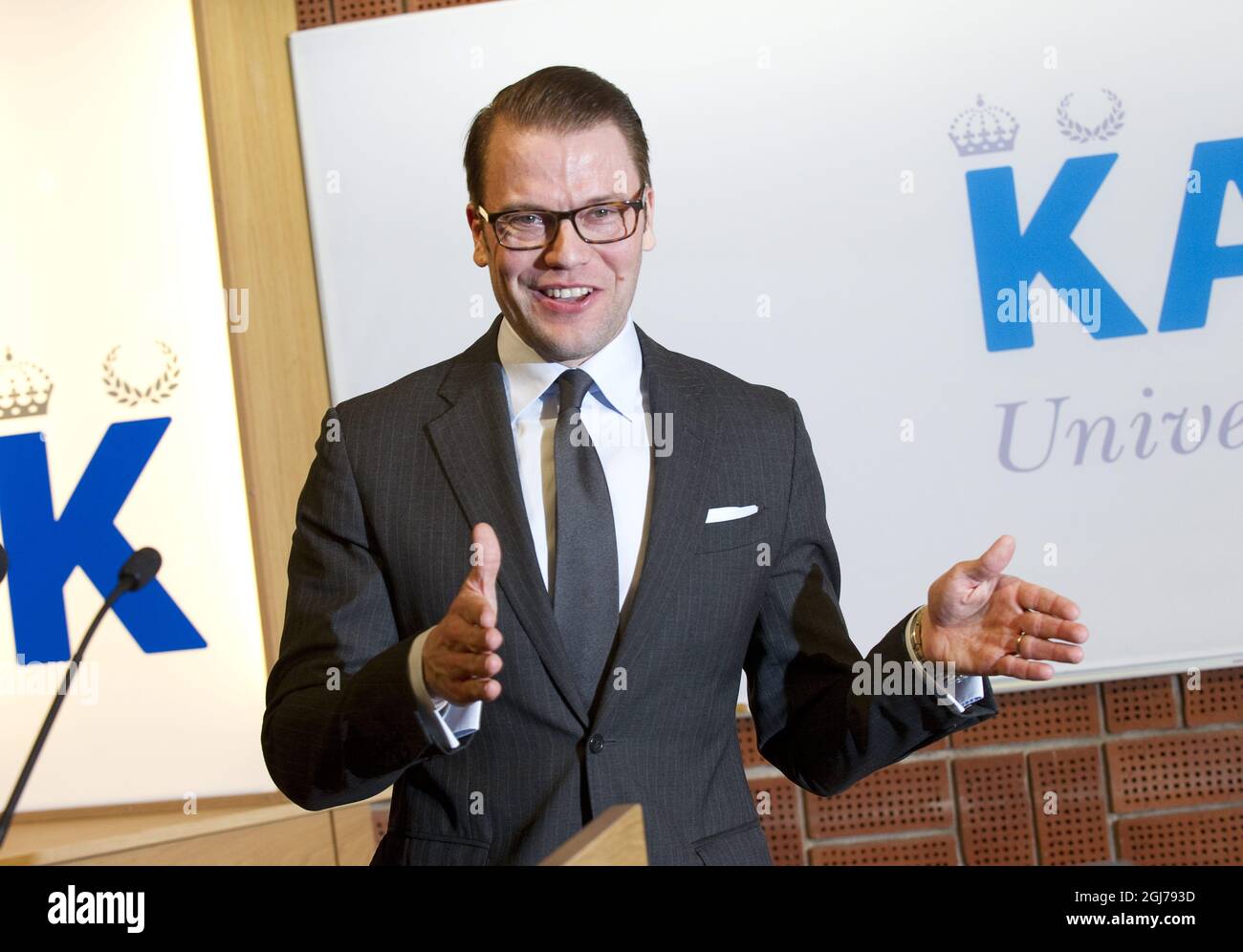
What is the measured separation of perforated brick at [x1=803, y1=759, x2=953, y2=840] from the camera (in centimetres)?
343

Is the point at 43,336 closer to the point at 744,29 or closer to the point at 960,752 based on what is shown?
the point at 744,29

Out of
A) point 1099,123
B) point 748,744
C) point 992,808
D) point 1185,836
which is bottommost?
point 1185,836

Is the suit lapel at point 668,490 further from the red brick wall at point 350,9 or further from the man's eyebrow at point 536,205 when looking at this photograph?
the red brick wall at point 350,9

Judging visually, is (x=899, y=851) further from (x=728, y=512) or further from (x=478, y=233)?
(x=478, y=233)

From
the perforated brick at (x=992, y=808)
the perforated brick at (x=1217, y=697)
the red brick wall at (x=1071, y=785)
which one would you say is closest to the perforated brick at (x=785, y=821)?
the red brick wall at (x=1071, y=785)

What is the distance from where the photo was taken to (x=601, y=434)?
1.74 m

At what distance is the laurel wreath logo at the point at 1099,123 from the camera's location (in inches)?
129

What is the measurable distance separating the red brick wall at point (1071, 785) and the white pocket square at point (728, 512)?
70.5 inches

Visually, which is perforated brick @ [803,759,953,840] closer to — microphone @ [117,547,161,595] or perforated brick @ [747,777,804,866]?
perforated brick @ [747,777,804,866]

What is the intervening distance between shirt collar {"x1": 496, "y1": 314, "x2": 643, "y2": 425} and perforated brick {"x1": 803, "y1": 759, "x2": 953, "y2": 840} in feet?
6.54

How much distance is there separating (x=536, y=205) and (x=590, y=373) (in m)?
0.24

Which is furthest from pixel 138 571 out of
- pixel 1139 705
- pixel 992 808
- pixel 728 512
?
pixel 1139 705

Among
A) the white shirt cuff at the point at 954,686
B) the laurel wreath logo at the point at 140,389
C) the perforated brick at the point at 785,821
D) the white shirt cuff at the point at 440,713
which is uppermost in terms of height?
the laurel wreath logo at the point at 140,389
